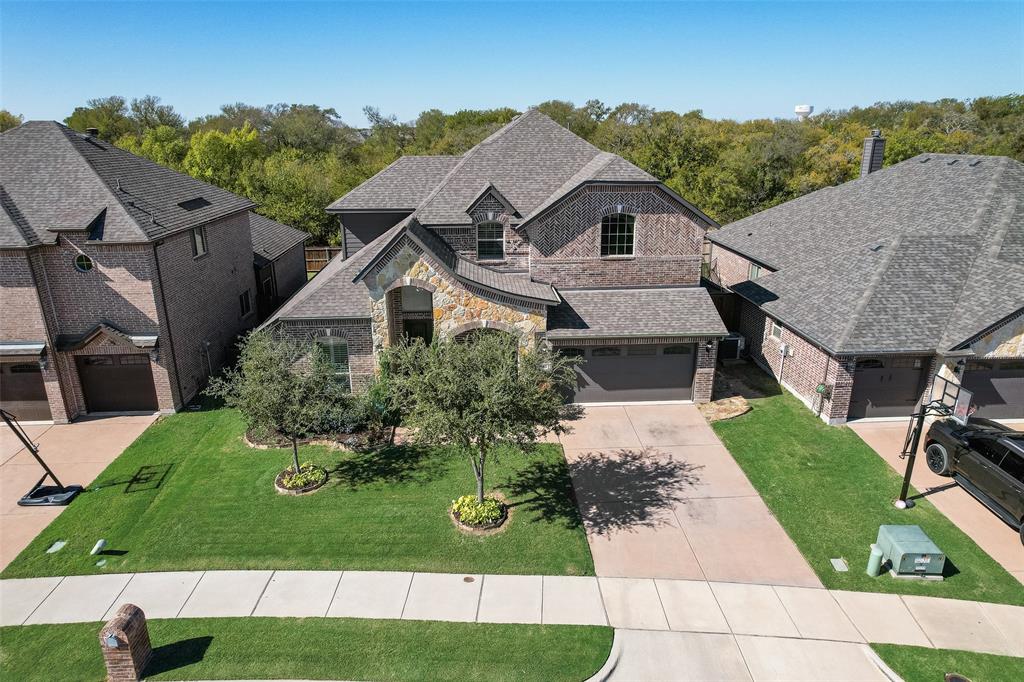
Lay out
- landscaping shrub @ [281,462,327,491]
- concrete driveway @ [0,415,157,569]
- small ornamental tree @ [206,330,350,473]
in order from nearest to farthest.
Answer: concrete driveway @ [0,415,157,569] < small ornamental tree @ [206,330,350,473] < landscaping shrub @ [281,462,327,491]

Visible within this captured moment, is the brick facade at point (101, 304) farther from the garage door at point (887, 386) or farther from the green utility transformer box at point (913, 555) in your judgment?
the garage door at point (887, 386)

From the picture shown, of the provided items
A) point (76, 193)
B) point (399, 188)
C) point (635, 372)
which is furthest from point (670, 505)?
point (76, 193)

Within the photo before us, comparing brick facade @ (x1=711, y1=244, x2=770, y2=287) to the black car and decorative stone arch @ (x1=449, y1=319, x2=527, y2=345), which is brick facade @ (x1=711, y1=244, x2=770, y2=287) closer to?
the black car

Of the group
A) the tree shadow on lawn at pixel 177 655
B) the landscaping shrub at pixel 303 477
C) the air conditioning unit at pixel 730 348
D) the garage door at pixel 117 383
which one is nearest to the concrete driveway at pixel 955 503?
the air conditioning unit at pixel 730 348

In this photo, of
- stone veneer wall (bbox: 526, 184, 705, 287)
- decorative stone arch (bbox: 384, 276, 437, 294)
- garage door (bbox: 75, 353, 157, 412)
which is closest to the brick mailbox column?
decorative stone arch (bbox: 384, 276, 437, 294)

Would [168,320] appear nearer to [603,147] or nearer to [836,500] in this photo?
[836,500]
